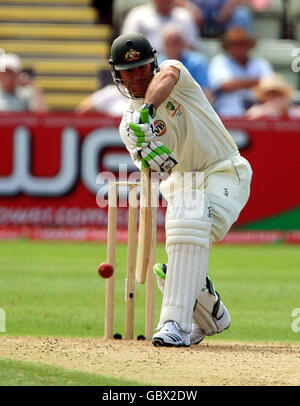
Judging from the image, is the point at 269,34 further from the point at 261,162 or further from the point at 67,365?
the point at 67,365

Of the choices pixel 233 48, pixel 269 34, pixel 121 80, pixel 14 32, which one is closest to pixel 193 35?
pixel 233 48

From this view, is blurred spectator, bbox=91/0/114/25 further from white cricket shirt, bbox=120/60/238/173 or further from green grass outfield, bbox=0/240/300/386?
white cricket shirt, bbox=120/60/238/173

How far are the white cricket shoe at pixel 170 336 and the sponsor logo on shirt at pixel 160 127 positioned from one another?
1.01 metres

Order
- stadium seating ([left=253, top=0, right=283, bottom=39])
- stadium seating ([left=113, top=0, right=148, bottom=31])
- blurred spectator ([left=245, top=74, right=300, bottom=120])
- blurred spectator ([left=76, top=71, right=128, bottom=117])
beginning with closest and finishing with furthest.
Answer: blurred spectator ([left=245, top=74, right=300, bottom=120])
blurred spectator ([left=76, top=71, right=128, bottom=117])
stadium seating ([left=113, top=0, right=148, bottom=31])
stadium seating ([left=253, top=0, right=283, bottom=39])

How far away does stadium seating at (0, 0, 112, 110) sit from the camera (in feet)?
50.3

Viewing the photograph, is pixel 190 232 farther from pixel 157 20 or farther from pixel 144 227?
pixel 157 20

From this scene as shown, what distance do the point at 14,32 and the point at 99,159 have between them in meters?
4.68

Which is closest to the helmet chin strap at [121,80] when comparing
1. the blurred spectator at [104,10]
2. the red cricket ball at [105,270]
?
the red cricket ball at [105,270]

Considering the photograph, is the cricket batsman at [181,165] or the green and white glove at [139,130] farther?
the cricket batsman at [181,165]

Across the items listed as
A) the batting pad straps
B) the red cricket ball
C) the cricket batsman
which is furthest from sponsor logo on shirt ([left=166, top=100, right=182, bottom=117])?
the red cricket ball

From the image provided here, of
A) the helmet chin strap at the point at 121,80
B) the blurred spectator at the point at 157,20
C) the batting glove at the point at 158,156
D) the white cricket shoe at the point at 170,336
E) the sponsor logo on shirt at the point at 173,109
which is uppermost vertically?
the blurred spectator at the point at 157,20

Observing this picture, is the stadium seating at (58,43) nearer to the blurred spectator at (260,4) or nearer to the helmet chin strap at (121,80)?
the blurred spectator at (260,4)

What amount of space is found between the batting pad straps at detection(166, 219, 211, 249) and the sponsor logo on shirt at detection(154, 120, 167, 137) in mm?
475

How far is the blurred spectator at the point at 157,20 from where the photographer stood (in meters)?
13.2
